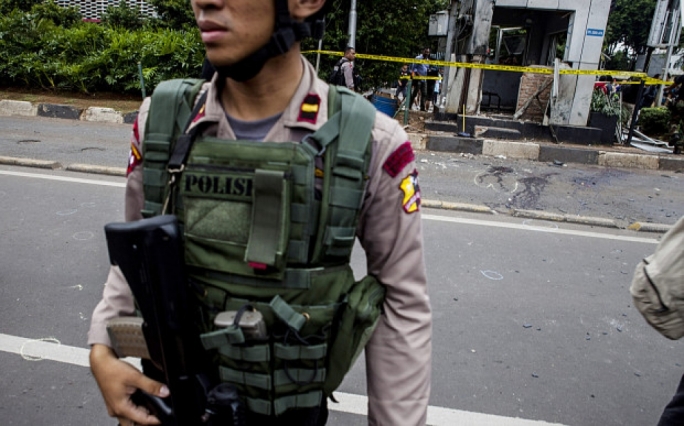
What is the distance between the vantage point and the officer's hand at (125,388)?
1.09 m

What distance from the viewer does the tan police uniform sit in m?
1.10

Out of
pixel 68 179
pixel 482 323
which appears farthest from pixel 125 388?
pixel 68 179

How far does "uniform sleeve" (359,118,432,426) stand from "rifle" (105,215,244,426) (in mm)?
333

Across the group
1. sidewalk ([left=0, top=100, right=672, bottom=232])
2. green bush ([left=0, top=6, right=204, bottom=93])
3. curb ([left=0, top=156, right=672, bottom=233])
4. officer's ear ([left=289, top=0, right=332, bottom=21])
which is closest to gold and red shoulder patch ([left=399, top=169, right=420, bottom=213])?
officer's ear ([left=289, top=0, right=332, bottom=21])

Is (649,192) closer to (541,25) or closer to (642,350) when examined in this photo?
(642,350)

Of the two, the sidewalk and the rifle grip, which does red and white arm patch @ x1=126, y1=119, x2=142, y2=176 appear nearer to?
the rifle grip

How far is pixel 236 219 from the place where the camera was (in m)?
1.05

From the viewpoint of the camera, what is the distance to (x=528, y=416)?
265 cm

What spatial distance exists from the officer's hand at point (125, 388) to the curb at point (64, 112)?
31.3 feet

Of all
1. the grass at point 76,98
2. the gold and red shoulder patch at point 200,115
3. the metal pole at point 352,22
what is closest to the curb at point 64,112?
the grass at point 76,98

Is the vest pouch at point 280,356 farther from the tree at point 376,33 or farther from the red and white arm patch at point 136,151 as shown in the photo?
the tree at point 376,33

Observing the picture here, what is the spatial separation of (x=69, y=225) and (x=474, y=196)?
450 cm

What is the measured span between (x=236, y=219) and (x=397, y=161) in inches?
14.2

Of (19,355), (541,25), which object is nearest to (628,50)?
(541,25)
